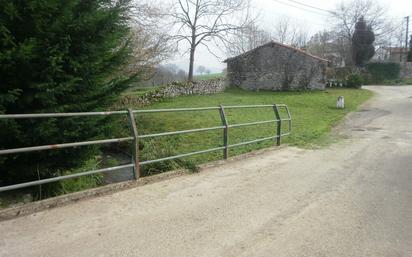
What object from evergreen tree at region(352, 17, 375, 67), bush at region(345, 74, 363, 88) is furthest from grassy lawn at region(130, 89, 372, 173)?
evergreen tree at region(352, 17, 375, 67)

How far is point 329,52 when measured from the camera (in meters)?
54.8

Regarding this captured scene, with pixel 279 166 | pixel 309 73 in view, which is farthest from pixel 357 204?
pixel 309 73

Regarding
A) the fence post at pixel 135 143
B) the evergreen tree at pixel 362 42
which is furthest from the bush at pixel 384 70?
the fence post at pixel 135 143

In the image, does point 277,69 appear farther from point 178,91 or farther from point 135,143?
point 135,143

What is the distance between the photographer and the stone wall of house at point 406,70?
1852 inches

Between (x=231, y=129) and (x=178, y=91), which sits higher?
(x=178, y=91)

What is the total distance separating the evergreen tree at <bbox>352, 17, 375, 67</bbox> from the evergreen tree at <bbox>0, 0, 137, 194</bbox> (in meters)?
45.6

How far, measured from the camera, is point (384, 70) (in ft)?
148

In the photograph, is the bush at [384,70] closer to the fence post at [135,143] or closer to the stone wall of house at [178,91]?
the stone wall of house at [178,91]

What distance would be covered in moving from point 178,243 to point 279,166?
3485mm

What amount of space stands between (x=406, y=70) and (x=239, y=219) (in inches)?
2056

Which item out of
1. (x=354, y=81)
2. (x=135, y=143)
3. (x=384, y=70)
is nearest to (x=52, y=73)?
(x=135, y=143)

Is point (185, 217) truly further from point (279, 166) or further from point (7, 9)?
point (7, 9)

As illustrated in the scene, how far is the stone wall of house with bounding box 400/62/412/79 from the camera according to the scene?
154 ft
